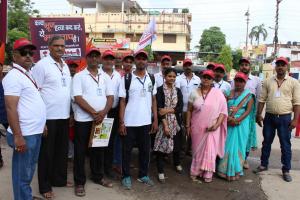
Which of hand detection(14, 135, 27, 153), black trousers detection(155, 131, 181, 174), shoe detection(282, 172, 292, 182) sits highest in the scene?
hand detection(14, 135, 27, 153)

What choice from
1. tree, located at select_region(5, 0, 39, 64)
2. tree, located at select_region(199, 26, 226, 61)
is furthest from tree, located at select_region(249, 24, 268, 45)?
tree, located at select_region(5, 0, 39, 64)

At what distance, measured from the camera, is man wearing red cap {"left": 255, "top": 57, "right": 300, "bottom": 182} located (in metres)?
5.62

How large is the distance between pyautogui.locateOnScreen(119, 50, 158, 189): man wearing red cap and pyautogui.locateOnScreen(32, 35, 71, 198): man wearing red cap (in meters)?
0.82

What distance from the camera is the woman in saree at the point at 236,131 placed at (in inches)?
220

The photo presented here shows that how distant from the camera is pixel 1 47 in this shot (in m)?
5.32

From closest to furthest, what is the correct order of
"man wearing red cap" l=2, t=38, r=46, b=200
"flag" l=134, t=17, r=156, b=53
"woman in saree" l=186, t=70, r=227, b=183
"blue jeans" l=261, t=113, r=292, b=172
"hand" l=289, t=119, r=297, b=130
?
"man wearing red cap" l=2, t=38, r=46, b=200, "woman in saree" l=186, t=70, r=227, b=183, "hand" l=289, t=119, r=297, b=130, "blue jeans" l=261, t=113, r=292, b=172, "flag" l=134, t=17, r=156, b=53

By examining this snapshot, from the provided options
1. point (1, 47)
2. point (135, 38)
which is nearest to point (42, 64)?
point (1, 47)

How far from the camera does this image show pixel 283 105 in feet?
18.4

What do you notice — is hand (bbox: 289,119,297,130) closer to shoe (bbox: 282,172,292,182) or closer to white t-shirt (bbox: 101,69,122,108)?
shoe (bbox: 282,172,292,182)

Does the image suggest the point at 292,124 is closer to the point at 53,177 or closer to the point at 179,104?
the point at 179,104

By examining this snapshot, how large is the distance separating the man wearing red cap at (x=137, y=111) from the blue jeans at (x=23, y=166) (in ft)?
4.74

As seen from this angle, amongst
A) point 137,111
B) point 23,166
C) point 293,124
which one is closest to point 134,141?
point 137,111

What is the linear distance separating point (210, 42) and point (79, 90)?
5446 centimetres

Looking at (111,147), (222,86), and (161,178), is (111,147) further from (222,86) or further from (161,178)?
(222,86)
